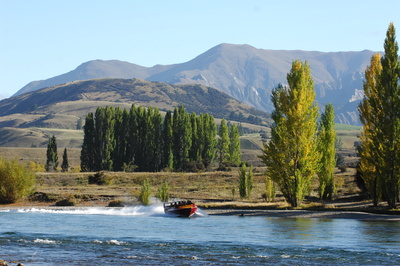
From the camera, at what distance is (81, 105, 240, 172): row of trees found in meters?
103

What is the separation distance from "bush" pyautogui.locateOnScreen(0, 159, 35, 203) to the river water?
60.1 feet

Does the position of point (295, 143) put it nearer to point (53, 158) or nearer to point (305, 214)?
point (305, 214)

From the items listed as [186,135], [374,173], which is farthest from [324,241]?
[186,135]

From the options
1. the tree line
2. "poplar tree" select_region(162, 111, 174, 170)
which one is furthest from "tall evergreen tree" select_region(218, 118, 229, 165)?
the tree line

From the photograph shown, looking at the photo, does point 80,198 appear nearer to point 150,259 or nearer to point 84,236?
point 84,236

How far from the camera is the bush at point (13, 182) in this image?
66.4 meters

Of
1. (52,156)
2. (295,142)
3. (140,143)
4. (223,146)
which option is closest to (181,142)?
(140,143)

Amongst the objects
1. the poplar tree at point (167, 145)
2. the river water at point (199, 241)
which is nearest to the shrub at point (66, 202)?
the river water at point (199, 241)

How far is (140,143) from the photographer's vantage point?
105m

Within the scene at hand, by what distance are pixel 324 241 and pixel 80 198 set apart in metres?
40.8

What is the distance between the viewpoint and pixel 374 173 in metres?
53.4

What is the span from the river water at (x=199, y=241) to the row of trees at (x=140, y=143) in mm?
53763

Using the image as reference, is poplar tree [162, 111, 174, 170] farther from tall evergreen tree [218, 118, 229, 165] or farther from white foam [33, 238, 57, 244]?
white foam [33, 238, 57, 244]

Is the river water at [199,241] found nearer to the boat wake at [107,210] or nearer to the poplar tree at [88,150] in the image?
the boat wake at [107,210]
